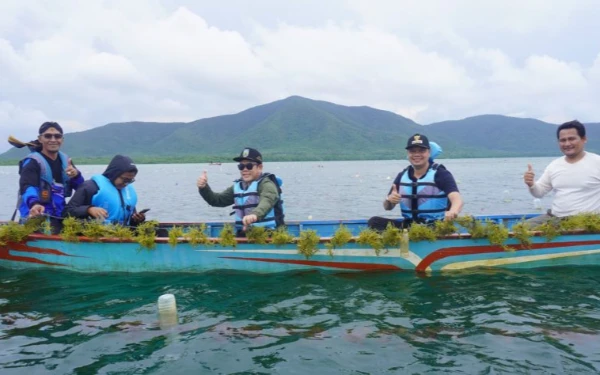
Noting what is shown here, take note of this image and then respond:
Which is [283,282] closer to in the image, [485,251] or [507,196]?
[485,251]

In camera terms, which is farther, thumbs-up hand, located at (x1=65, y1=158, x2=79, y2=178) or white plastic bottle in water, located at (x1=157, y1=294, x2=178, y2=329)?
thumbs-up hand, located at (x1=65, y1=158, x2=79, y2=178)

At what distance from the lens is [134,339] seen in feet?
22.4

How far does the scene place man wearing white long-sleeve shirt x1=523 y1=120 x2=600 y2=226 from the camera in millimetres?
9406

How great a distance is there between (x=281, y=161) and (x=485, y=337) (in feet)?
568

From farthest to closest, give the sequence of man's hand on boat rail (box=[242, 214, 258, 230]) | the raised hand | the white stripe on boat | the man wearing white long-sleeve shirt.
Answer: the raised hand → the white stripe on boat → the man wearing white long-sleeve shirt → man's hand on boat rail (box=[242, 214, 258, 230])

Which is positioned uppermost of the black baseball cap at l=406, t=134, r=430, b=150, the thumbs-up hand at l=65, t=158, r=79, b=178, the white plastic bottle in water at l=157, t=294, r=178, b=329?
the black baseball cap at l=406, t=134, r=430, b=150

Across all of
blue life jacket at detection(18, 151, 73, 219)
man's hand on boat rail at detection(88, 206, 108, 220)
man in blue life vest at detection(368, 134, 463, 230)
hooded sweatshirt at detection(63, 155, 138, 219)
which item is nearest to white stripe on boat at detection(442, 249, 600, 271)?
man in blue life vest at detection(368, 134, 463, 230)

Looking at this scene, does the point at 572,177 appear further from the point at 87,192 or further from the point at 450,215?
the point at 87,192

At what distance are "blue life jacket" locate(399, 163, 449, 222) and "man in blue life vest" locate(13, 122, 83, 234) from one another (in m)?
7.50

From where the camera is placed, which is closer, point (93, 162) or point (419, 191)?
point (419, 191)

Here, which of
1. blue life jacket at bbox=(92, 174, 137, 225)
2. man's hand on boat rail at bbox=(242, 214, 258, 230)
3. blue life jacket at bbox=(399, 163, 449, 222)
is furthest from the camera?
blue life jacket at bbox=(92, 174, 137, 225)

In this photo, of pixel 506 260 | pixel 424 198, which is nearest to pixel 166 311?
pixel 424 198

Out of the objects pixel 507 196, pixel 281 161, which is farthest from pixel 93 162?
pixel 507 196

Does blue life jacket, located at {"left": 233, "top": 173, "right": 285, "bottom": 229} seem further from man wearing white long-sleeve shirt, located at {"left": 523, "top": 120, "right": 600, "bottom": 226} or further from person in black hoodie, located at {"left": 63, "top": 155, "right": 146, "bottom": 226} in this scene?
man wearing white long-sleeve shirt, located at {"left": 523, "top": 120, "right": 600, "bottom": 226}
